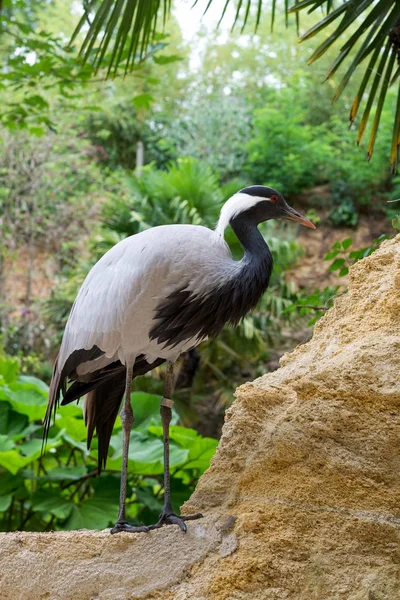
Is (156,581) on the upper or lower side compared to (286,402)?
lower

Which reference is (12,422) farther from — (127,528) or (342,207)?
(342,207)

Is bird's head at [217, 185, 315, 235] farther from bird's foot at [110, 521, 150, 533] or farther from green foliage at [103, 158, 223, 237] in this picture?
green foliage at [103, 158, 223, 237]

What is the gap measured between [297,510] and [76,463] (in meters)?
3.63

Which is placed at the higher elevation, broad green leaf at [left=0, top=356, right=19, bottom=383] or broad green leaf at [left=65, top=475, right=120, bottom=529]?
broad green leaf at [left=0, top=356, right=19, bottom=383]

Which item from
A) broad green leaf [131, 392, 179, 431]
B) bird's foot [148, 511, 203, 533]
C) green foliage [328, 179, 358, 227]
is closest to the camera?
bird's foot [148, 511, 203, 533]

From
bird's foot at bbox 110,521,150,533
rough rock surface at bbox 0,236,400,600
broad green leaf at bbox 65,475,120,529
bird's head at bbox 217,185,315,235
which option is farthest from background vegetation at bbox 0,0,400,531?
bird's foot at bbox 110,521,150,533

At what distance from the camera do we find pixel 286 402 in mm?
2668

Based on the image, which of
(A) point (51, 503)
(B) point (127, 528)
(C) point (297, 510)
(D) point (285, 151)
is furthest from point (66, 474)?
(D) point (285, 151)

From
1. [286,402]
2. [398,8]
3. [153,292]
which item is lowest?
[286,402]

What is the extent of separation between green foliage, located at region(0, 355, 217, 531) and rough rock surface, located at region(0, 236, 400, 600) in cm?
198

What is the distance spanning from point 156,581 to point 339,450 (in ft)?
2.40

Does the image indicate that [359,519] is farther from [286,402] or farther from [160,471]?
[160,471]

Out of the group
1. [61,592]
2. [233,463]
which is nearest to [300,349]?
[233,463]

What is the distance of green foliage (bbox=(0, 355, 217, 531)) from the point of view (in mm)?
4676
